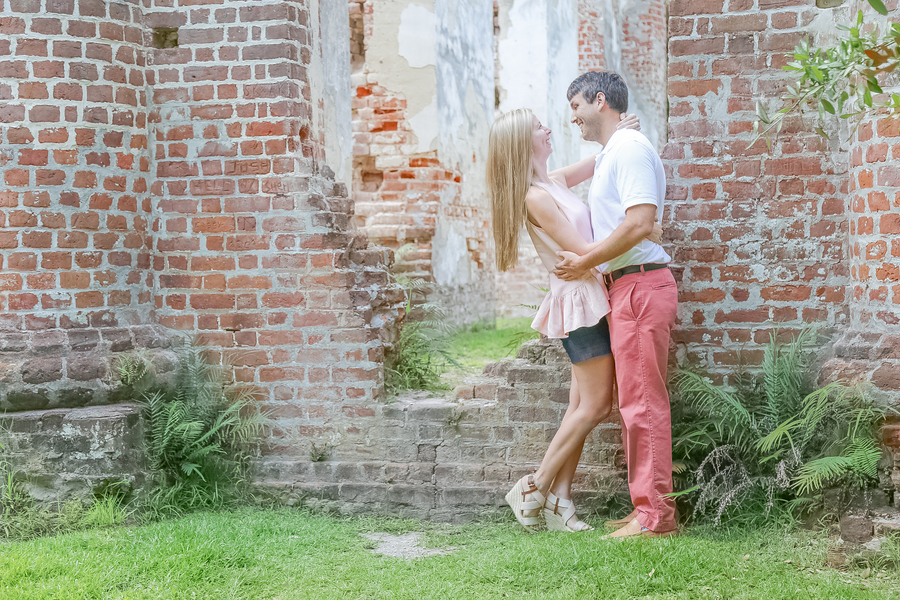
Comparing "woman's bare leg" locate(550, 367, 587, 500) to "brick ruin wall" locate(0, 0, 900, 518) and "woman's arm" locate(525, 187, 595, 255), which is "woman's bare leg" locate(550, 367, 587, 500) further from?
"woman's arm" locate(525, 187, 595, 255)

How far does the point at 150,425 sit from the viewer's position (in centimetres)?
396

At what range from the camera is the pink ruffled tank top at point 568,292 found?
337 centimetres

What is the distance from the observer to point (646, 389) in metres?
3.28

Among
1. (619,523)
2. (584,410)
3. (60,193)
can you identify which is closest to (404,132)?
(60,193)

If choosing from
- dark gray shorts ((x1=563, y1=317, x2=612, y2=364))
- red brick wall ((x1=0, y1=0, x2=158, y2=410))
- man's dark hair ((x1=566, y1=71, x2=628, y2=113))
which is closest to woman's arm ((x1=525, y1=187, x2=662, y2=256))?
dark gray shorts ((x1=563, y1=317, x2=612, y2=364))

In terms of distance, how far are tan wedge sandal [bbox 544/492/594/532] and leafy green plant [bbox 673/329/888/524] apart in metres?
0.51

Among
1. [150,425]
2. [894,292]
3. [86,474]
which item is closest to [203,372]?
[150,425]

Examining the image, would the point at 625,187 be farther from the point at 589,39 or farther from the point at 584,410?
the point at 589,39

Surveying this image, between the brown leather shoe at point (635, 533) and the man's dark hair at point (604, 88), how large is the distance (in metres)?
1.83

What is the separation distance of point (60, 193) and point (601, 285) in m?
2.75

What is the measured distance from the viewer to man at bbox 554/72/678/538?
10.6 ft

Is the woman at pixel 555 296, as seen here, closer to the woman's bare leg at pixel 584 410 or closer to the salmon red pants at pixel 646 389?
the woman's bare leg at pixel 584 410

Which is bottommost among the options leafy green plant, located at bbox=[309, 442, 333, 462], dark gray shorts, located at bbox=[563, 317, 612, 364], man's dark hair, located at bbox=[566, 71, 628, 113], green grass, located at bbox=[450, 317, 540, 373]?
leafy green plant, located at bbox=[309, 442, 333, 462]

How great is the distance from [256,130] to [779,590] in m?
3.25
